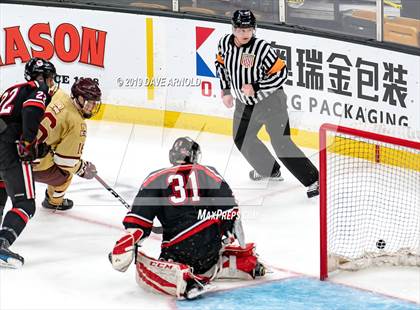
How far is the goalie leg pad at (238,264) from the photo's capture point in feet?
19.7

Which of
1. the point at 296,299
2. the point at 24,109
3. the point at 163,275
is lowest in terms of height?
the point at 296,299

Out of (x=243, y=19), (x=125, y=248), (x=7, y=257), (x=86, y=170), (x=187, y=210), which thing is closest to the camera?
(x=125, y=248)

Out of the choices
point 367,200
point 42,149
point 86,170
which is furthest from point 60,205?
point 367,200

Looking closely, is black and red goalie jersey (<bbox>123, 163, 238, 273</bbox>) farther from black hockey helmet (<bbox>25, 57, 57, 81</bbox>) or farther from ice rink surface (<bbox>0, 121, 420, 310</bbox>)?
black hockey helmet (<bbox>25, 57, 57, 81</bbox>)

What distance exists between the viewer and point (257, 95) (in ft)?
25.0

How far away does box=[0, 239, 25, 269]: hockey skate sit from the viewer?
6203 mm

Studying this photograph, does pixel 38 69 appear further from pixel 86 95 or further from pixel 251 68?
pixel 251 68

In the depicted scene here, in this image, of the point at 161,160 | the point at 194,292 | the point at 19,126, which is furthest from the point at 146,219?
the point at 161,160

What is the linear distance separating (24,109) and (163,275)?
127 cm

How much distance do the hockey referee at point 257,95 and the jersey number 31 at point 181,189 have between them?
5.83 feet

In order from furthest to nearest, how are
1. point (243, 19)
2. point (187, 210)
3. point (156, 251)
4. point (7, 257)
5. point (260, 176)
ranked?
1. point (260, 176)
2. point (243, 19)
3. point (156, 251)
4. point (7, 257)
5. point (187, 210)

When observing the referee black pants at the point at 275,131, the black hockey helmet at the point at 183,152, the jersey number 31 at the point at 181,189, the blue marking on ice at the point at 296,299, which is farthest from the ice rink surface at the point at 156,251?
the black hockey helmet at the point at 183,152

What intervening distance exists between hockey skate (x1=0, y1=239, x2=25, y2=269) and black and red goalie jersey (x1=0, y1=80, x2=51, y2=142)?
583mm

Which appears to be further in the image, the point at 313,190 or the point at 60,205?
the point at 313,190
